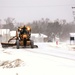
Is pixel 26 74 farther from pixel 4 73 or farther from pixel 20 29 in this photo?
pixel 20 29

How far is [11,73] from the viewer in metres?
11.8

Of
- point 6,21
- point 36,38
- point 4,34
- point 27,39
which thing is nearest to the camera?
point 27,39

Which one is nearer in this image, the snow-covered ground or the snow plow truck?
the snow-covered ground

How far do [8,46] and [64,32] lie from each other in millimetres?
132581

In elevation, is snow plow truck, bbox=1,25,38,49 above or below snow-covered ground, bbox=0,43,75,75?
above

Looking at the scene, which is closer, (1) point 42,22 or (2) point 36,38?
(2) point 36,38

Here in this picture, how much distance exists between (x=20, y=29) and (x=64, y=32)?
133 meters

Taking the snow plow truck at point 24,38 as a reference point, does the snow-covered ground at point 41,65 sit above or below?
below

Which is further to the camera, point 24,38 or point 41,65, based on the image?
point 24,38

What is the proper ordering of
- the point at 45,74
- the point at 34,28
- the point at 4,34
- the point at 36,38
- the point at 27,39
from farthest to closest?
the point at 34,28, the point at 36,38, the point at 4,34, the point at 27,39, the point at 45,74

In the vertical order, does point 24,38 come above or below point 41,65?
above

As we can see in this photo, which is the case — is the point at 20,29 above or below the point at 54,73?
above

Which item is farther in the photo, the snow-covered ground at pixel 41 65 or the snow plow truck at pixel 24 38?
the snow plow truck at pixel 24 38

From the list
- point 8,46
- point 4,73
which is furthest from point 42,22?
point 4,73
